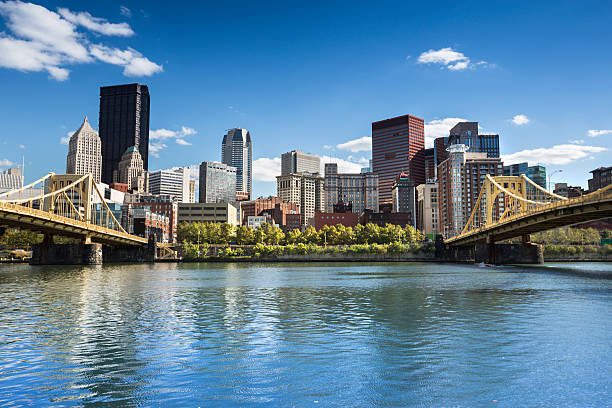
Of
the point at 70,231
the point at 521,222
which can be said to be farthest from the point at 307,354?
the point at 70,231

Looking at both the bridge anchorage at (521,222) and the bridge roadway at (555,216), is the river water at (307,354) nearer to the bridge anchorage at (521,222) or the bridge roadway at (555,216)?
the bridge roadway at (555,216)

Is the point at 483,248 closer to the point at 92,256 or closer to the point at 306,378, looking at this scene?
the point at 92,256

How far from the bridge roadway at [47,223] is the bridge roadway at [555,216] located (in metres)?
74.7

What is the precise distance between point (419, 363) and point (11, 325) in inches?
758

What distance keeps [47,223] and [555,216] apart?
78.6 metres

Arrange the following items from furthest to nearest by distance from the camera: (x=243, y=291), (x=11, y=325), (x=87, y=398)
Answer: (x=243, y=291), (x=11, y=325), (x=87, y=398)

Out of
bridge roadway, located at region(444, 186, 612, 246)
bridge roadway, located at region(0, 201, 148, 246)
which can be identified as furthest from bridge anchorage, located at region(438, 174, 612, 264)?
bridge roadway, located at region(0, 201, 148, 246)

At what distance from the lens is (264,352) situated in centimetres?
1761

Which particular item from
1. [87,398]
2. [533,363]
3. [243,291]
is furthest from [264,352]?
[243,291]

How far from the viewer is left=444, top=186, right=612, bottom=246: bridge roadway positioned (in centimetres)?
6022

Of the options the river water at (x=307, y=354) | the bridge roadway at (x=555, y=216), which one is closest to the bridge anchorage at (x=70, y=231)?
the river water at (x=307, y=354)

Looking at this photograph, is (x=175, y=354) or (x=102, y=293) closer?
(x=175, y=354)

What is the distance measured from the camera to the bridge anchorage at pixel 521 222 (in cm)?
6322

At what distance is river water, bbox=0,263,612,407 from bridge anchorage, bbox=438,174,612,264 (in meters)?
34.8
